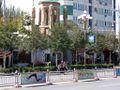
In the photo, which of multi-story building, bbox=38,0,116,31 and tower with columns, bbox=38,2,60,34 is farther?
multi-story building, bbox=38,0,116,31

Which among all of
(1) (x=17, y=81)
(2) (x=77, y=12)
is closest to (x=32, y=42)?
(1) (x=17, y=81)

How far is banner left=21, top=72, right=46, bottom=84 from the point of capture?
2922 centimetres

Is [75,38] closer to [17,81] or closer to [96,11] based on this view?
[17,81]

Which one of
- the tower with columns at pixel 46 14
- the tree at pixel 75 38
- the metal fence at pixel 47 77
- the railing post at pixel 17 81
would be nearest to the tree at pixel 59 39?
the tree at pixel 75 38

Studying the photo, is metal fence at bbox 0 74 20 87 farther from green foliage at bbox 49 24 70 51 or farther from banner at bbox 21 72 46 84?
green foliage at bbox 49 24 70 51

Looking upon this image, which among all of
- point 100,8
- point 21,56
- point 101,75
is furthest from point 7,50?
point 100,8

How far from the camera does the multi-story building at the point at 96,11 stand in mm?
85250

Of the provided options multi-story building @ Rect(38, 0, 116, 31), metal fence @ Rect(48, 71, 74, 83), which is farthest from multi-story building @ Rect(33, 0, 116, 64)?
metal fence @ Rect(48, 71, 74, 83)

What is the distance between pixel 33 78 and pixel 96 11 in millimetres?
67766

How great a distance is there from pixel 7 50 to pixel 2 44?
11.8 ft

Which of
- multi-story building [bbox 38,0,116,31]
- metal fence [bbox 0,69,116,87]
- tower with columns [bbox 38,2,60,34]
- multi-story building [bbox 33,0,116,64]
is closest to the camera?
metal fence [bbox 0,69,116,87]

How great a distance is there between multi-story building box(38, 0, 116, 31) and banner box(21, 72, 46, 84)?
5279 cm

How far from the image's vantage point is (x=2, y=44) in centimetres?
5059

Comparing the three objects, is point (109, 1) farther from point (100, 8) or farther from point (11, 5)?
point (11, 5)
